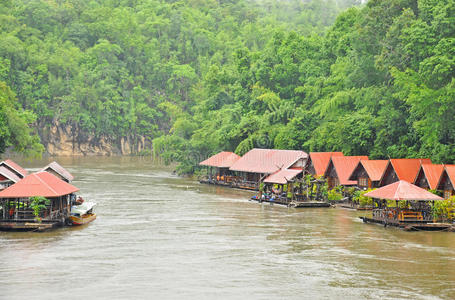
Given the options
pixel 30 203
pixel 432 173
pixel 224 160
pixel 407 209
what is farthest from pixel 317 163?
pixel 30 203

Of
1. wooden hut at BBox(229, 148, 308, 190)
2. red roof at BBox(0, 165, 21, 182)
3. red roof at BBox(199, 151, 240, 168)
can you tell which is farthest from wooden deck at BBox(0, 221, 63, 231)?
red roof at BBox(199, 151, 240, 168)

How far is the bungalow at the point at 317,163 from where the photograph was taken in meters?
68.0

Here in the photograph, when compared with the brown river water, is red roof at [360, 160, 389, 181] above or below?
above

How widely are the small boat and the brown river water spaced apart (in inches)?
23.7

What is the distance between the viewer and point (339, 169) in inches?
2552

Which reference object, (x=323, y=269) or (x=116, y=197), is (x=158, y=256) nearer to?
(x=323, y=269)

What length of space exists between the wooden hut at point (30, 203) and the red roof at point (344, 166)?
26014 mm

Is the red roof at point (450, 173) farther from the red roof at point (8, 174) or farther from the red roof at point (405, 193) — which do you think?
the red roof at point (8, 174)


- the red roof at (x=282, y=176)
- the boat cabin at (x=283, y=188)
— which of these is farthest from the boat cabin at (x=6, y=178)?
the red roof at (x=282, y=176)

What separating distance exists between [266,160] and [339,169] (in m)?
13.1

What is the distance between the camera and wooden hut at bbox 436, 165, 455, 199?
5124 cm

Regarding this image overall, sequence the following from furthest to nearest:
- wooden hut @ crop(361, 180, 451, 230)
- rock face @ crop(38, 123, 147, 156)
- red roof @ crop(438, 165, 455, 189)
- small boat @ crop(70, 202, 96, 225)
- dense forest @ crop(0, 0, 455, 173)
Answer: rock face @ crop(38, 123, 147, 156), dense forest @ crop(0, 0, 455, 173), red roof @ crop(438, 165, 455, 189), small boat @ crop(70, 202, 96, 225), wooden hut @ crop(361, 180, 451, 230)

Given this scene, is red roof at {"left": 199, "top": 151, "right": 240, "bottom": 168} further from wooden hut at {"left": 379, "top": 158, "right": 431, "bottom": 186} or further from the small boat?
the small boat

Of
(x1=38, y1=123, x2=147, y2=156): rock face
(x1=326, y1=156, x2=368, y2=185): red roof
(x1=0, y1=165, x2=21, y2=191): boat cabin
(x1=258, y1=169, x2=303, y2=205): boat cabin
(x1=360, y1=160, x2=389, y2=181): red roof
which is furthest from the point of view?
(x1=38, y1=123, x2=147, y2=156): rock face
